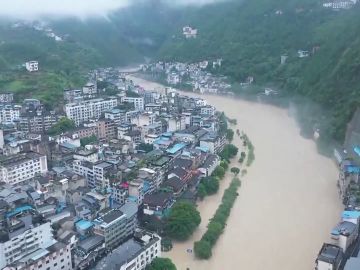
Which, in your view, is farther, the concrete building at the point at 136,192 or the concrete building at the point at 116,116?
the concrete building at the point at 116,116

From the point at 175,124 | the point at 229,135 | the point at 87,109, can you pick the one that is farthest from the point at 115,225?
the point at 87,109

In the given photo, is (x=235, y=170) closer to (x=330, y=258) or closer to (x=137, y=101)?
(x=330, y=258)

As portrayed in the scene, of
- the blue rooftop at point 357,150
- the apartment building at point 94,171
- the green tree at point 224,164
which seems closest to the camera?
the apartment building at point 94,171

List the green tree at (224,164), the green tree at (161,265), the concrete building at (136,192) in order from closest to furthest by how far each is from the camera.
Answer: the green tree at (161,265) → the concrete building at (136,192) → the green tree at (224,164)

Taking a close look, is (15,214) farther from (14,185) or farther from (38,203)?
(14,185)

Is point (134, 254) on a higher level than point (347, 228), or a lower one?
lower

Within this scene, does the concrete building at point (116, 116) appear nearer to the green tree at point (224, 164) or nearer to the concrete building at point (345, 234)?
the green tree at point (224, 164)

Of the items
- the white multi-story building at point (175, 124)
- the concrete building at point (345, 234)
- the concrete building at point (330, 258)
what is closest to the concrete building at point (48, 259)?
the concrete building at point (330, 258)
